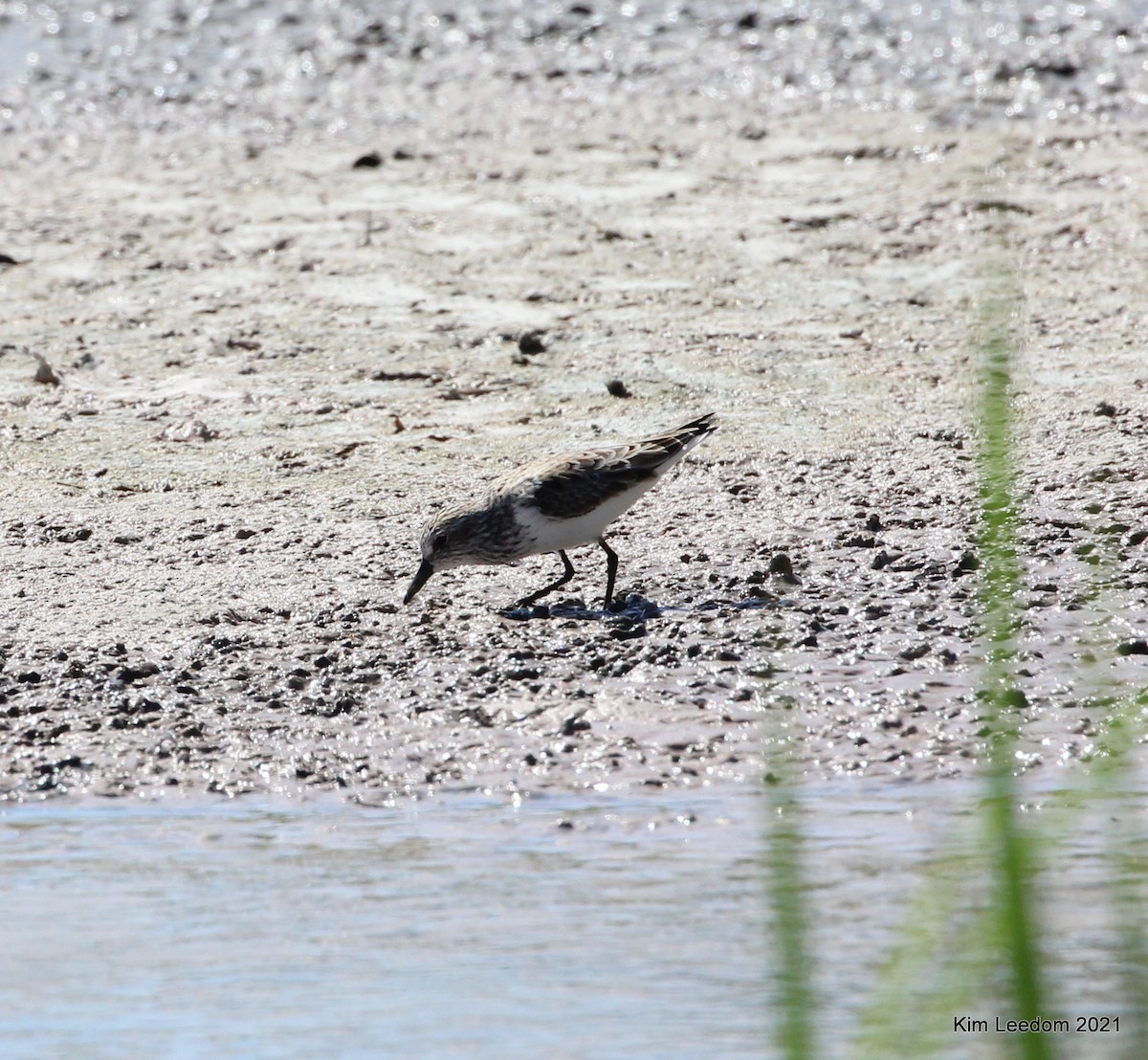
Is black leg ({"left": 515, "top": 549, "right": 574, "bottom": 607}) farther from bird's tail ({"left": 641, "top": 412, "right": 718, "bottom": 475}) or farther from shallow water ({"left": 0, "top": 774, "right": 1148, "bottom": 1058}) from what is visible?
shallow water ({"left": 0, "top": 774, "right": 1148, "bottom": 1058})

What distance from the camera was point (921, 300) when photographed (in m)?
10.4

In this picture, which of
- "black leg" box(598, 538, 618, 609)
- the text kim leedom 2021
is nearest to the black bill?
"black leg" box(598, 538, 618, 609)

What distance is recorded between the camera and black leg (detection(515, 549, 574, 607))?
23.3ft

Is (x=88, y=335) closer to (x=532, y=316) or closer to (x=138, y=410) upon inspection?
(x=138, y=410)

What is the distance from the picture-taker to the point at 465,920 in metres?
4.68

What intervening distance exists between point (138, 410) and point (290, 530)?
1.78 meters

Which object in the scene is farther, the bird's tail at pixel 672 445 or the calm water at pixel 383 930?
the bird's tail at pixel 672 445

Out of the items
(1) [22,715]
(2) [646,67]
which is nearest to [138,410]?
(1) [22,715]

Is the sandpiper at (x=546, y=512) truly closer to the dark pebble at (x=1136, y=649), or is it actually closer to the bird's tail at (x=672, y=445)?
the bird's tail at (x=672, y=445)

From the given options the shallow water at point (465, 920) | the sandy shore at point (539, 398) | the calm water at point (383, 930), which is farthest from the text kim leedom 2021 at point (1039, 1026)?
the calm water at point (383, 930)

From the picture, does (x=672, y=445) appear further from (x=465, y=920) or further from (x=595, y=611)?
(x=465, y=920)

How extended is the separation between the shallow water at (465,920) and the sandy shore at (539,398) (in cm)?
30

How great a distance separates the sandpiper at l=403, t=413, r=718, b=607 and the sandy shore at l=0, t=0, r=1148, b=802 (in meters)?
0.22

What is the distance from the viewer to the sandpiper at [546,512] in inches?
269
